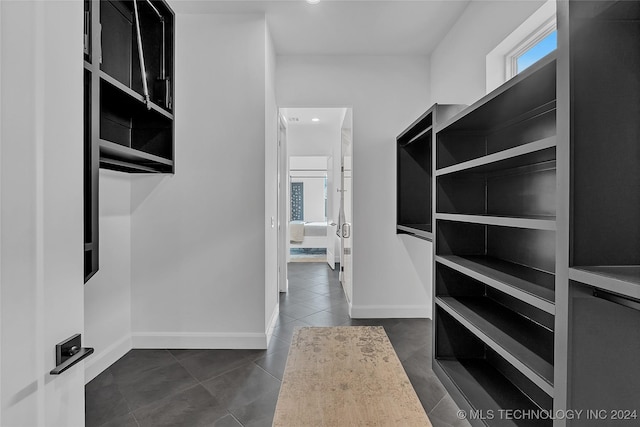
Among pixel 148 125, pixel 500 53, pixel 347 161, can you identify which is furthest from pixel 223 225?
pixel 500 53

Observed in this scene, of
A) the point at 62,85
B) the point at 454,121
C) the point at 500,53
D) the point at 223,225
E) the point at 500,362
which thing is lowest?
the point at 500,362

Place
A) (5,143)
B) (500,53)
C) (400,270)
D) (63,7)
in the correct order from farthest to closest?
1. (400,270)
2. (500,53)
3. (63,7)
4. (5,143)

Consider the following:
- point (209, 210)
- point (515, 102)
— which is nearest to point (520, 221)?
point (515, 102)

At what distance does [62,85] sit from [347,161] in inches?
145

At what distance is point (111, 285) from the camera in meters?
2.85

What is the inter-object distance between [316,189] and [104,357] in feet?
22.6

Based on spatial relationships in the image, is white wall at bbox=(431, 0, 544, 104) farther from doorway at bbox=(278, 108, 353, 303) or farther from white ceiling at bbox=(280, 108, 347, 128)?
white ceiling at bbox=(280, 108, 347, 128)

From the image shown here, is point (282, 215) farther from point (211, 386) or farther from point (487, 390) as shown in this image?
point (487, 390)

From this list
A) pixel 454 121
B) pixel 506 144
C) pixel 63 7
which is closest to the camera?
pixel 63 7

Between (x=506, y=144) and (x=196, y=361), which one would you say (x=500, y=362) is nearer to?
(x=506, y=144)

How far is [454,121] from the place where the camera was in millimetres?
1754

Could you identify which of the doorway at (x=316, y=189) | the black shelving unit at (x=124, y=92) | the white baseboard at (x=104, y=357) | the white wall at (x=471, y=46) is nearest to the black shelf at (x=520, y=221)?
the white wall at (x=471, y=46)

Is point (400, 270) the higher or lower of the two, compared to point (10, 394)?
lower

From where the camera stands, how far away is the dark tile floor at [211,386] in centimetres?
208
